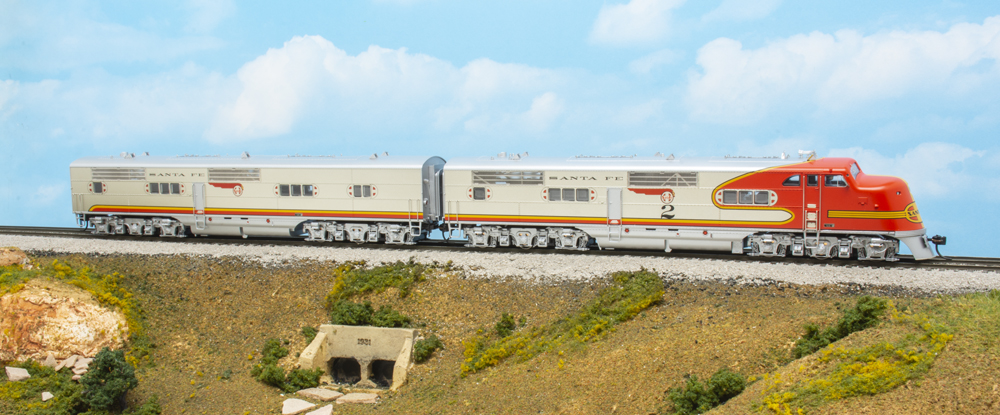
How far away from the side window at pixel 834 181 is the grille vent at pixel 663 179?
163 inches

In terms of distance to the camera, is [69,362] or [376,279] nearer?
[69,362]

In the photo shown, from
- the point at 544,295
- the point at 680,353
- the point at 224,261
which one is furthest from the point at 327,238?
the point at 680,353

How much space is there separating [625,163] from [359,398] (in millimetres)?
12231

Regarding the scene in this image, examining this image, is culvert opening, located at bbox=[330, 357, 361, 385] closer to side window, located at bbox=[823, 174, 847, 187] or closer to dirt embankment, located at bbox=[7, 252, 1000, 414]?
dirt embankment, located at bbox=[7, 252, 1000, 414]

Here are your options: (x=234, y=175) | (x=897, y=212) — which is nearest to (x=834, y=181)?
(x=897, y=212)

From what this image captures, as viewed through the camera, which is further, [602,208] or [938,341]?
[602,208]

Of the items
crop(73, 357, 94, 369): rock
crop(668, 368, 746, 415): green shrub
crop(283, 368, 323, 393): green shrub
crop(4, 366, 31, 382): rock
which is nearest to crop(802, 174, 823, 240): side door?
crop(668, 368, 746, 415): green shrub

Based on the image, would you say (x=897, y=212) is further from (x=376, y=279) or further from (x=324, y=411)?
(x=324, y=411)

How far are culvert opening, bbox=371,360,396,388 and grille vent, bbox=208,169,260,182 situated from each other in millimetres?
10655

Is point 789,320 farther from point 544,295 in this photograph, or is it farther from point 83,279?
point 83,279

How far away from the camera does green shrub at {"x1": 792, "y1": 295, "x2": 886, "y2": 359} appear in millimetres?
13602

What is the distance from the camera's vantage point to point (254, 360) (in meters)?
19.2

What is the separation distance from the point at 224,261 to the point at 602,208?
14066mm

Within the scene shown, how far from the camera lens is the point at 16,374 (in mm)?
17641
